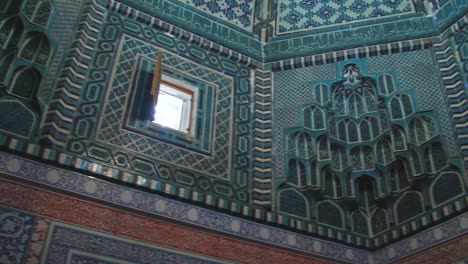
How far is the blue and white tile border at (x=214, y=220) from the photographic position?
4445mm

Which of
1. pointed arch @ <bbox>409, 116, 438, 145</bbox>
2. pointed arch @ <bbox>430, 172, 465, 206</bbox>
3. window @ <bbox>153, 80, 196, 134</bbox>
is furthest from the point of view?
window @ <bbox>153, 80, 196, 134</bbox>

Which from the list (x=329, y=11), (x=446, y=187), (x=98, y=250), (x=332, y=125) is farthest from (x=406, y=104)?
(x=98, y=250)

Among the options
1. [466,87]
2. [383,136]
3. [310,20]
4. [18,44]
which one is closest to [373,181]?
[383,136]

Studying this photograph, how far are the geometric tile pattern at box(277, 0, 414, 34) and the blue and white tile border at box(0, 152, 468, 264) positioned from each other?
9.93 ft

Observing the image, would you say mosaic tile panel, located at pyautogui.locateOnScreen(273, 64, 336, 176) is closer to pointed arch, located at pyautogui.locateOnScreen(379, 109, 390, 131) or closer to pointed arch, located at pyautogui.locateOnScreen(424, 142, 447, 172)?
pointed arch, located at pyautogui.locateOnScreen(379, 109, 390, 131)

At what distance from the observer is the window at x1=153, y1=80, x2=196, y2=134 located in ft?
19.0

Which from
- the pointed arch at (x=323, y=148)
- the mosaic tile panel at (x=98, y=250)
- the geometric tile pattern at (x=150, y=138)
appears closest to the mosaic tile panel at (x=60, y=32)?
the geometric tile pattern at (x=150, y=138)

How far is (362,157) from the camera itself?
Answer: 20.2ft

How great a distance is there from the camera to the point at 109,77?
5.52 metres

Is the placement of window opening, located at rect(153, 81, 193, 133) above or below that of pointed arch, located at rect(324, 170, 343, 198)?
above

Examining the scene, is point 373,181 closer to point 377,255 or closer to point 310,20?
point 377,255

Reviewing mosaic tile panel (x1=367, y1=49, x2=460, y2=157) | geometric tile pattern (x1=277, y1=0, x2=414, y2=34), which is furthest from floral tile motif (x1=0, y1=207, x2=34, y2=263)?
geometric tile pattern (x1=277, y1=0, x2=414, y2=34)

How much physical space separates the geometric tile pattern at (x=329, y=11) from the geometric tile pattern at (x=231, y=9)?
0.43 meters

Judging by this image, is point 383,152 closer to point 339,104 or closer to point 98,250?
point 339,104
